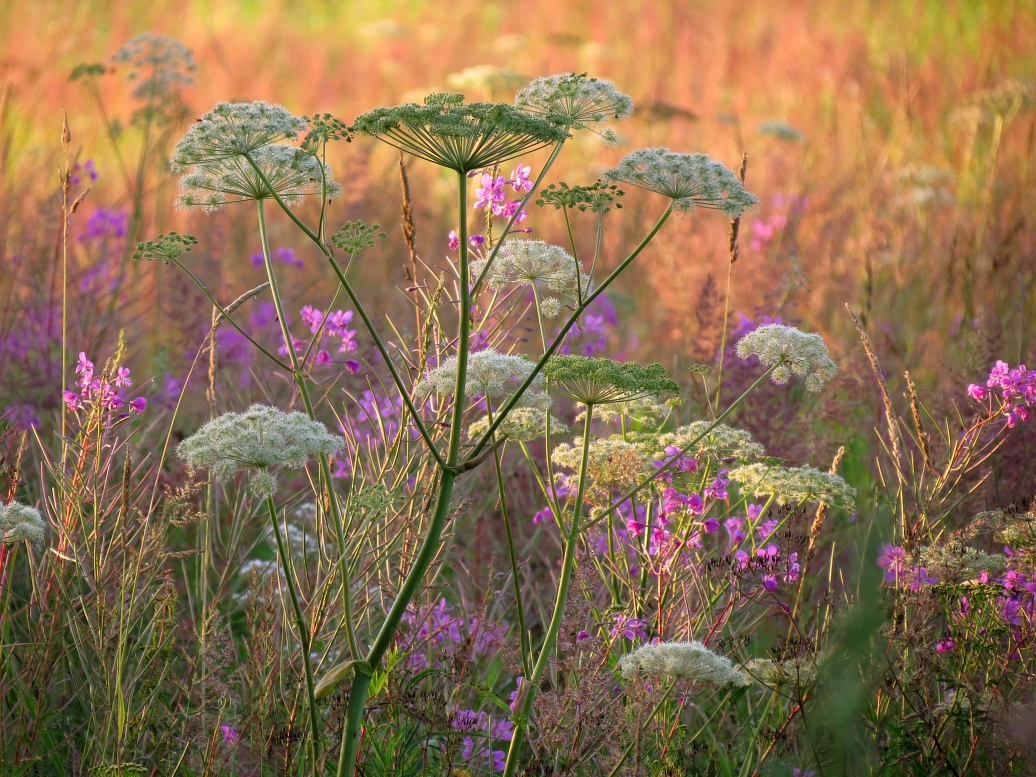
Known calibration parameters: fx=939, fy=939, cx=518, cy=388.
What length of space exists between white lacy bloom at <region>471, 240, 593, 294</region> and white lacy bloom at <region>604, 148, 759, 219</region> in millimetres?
258

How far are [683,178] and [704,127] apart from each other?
1007 centimetres

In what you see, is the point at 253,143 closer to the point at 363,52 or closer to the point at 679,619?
the point at 679,619

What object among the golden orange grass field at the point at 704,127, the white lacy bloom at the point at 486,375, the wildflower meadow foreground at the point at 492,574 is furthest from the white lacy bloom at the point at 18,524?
the golden orange grass field at the point at 704,127

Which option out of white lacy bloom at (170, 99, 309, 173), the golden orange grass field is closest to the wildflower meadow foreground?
white lacy bloom at (170, 99, 309, 173)

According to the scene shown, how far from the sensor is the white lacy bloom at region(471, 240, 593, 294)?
2160mm

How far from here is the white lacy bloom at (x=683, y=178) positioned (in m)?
1.95

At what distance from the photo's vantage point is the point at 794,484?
229 centimetres

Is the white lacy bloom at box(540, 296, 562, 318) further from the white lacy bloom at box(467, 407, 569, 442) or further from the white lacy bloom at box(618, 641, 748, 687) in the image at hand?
the white lacy bloom at box(618, 641, 748, 687)

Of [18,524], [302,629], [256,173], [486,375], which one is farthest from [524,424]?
[18,524]

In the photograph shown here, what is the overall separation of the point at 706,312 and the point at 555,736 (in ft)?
9.41

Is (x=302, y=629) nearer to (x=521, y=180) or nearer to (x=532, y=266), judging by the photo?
(x=532, y=266)

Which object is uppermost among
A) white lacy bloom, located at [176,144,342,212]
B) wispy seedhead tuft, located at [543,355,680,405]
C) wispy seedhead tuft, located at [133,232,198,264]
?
white lacy bloom, located at [176,144,342,212]

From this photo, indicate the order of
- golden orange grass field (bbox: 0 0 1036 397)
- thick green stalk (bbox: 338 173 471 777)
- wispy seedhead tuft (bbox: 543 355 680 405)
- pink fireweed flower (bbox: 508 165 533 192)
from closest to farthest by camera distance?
thick green stalk (bbox: 338 173 471 777) → wispy seedhead tuft (bbox: 543 355 680 405) → pink fireweed flower (bbox: 508 165 533 192) → golden orange grass field (bbox: 0 0 1036 397)

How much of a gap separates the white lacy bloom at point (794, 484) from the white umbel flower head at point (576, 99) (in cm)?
94
